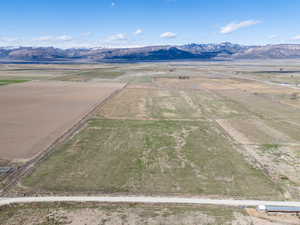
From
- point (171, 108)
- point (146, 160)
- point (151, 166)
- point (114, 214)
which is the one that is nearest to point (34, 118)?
point (146, 160)

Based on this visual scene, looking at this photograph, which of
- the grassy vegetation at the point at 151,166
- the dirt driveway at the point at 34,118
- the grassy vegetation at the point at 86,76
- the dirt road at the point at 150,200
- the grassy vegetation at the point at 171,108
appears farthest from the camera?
the grassy vegetation at the point at 86,76

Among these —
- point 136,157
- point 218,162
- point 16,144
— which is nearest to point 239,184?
point 218,162

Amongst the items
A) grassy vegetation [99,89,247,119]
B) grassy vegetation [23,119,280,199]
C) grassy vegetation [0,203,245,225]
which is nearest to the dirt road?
grassy vegetation [0,203,245,225]

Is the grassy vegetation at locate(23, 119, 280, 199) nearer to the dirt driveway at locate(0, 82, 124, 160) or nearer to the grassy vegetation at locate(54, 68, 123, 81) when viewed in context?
the dirt driveway at locate(0, 82, 124, 160)

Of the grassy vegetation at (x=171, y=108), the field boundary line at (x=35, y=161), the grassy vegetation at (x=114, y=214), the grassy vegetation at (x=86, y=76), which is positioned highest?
the grassy vegetation at (x=86, y=76)

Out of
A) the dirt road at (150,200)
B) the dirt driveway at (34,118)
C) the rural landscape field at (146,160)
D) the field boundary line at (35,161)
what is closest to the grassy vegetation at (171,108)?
the rural landscape field at (146,160)

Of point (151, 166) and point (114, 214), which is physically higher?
point (151, 166)

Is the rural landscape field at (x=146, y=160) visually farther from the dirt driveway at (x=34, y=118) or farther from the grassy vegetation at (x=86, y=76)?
the grassy vegetation at (x=86, y=76)

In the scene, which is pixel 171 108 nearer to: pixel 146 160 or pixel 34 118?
pixel 146 160
